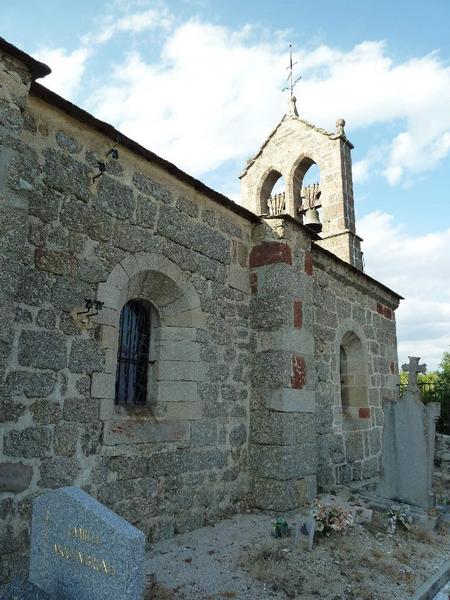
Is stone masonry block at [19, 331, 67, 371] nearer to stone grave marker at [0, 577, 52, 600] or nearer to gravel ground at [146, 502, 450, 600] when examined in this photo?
stone grave marker at [0, 577, 52, 600]

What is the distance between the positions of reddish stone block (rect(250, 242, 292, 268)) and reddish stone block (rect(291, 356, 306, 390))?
129cm

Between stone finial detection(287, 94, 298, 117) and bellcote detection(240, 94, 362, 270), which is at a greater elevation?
stone finial detection(287, 94, 298, 117)

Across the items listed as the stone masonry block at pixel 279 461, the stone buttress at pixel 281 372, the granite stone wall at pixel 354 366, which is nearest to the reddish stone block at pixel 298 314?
Result: the stone buttress at pixel 281 372

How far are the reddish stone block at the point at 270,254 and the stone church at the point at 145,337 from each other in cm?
2

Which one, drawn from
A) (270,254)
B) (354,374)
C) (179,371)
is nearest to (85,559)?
(179,371)

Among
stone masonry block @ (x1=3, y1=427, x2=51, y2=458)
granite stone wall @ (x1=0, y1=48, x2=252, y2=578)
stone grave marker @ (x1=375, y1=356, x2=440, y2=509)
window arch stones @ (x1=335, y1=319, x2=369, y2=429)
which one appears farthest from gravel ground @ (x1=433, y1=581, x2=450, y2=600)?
window arch stones @ (x1=335, y1=319, x2=369, y2=429)

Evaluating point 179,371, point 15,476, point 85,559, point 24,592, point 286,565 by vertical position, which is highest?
point 179,371

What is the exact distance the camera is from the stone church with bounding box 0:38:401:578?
10.5 ft

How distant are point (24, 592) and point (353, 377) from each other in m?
6.76

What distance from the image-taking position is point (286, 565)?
356 centimetres

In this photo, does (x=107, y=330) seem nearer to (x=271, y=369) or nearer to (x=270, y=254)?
(x=271, y=369)

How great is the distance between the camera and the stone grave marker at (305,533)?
158 inches

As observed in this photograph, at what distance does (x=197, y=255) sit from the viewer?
5000 millimetres

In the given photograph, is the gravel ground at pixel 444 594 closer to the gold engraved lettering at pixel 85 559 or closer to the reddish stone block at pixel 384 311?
the gold engraved lettering at pixel 85 559
